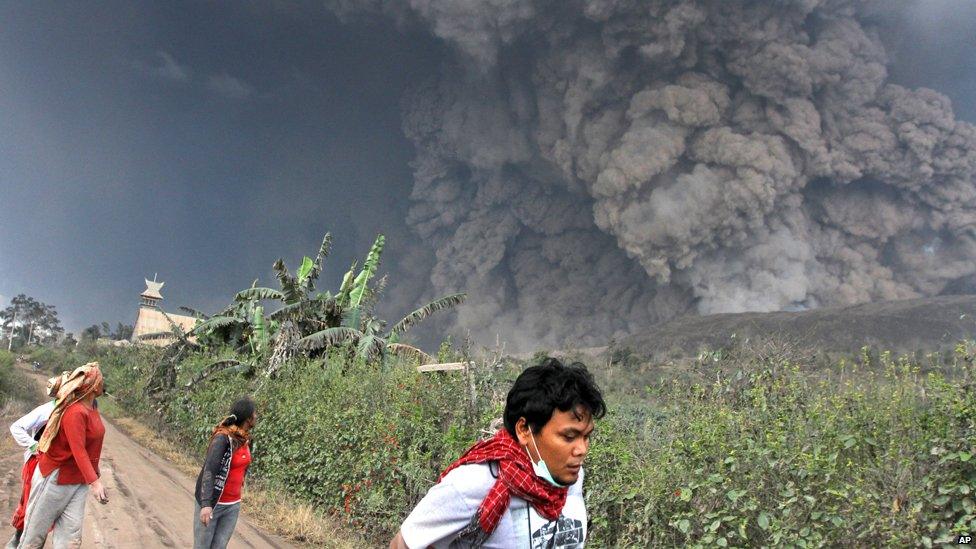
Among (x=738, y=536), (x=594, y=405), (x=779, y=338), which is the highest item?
(x=779, y=338)

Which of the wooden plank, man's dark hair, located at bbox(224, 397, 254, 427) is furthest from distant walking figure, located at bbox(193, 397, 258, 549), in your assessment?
the wooden plank

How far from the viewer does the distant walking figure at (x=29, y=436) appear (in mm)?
4359

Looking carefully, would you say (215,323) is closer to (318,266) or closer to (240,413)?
(318,266)

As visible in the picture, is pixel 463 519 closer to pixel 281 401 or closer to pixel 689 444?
pixel 689 444

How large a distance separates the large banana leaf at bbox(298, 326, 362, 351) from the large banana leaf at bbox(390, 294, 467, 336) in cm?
138

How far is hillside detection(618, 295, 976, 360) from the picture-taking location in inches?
1949

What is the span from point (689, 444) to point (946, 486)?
53.5 inches

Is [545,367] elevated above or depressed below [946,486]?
above

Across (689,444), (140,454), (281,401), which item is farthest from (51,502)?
(140,454)

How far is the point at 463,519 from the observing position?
172cm

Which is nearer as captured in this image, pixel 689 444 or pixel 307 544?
pixel 689 444

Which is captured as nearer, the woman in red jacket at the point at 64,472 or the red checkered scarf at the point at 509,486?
the red checkered scarf at the point at 509,486

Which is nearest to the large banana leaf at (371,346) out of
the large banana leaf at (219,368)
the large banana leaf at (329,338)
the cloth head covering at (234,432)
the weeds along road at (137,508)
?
the large banana leaf at (329,338)

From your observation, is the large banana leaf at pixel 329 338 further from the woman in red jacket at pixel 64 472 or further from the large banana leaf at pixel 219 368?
the woman in red jacket at pixel 64 472
